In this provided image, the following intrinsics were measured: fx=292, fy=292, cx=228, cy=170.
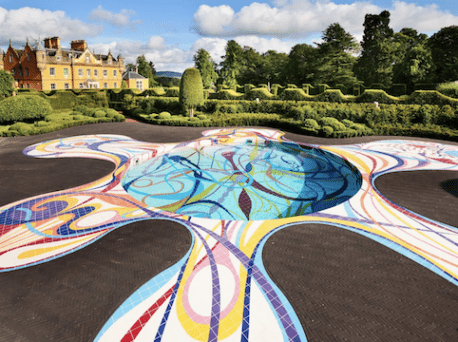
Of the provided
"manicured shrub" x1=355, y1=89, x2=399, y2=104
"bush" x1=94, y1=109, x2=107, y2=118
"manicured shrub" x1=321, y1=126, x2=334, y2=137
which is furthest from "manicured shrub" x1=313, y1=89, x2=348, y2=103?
"bush" x1=94, y1=109, x2=107, y2=118

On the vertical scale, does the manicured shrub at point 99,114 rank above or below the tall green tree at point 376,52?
below

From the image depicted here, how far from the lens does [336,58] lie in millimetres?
44312

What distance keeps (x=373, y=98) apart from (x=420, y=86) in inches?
598

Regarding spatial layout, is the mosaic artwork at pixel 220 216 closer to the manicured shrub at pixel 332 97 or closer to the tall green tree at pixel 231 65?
the manicured shrub at pixel 332 97

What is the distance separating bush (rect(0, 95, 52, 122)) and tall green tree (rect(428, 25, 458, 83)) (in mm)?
44999

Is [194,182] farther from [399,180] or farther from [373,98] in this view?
[373,98]

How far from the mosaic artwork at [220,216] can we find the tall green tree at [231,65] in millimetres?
43934

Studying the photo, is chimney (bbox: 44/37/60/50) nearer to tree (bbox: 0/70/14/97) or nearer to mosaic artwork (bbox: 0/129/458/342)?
tree (bbox: 0/70/14/97)

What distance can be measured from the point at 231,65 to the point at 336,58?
21.9m

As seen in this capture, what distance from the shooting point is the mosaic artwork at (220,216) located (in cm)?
512

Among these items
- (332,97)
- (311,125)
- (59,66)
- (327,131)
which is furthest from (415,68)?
(59,66)

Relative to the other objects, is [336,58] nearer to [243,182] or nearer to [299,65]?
[299,65]

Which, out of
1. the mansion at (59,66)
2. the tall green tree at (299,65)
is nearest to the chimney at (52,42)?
the mansion at (59,66)

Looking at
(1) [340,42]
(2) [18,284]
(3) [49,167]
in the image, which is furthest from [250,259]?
(1) [340,42]
